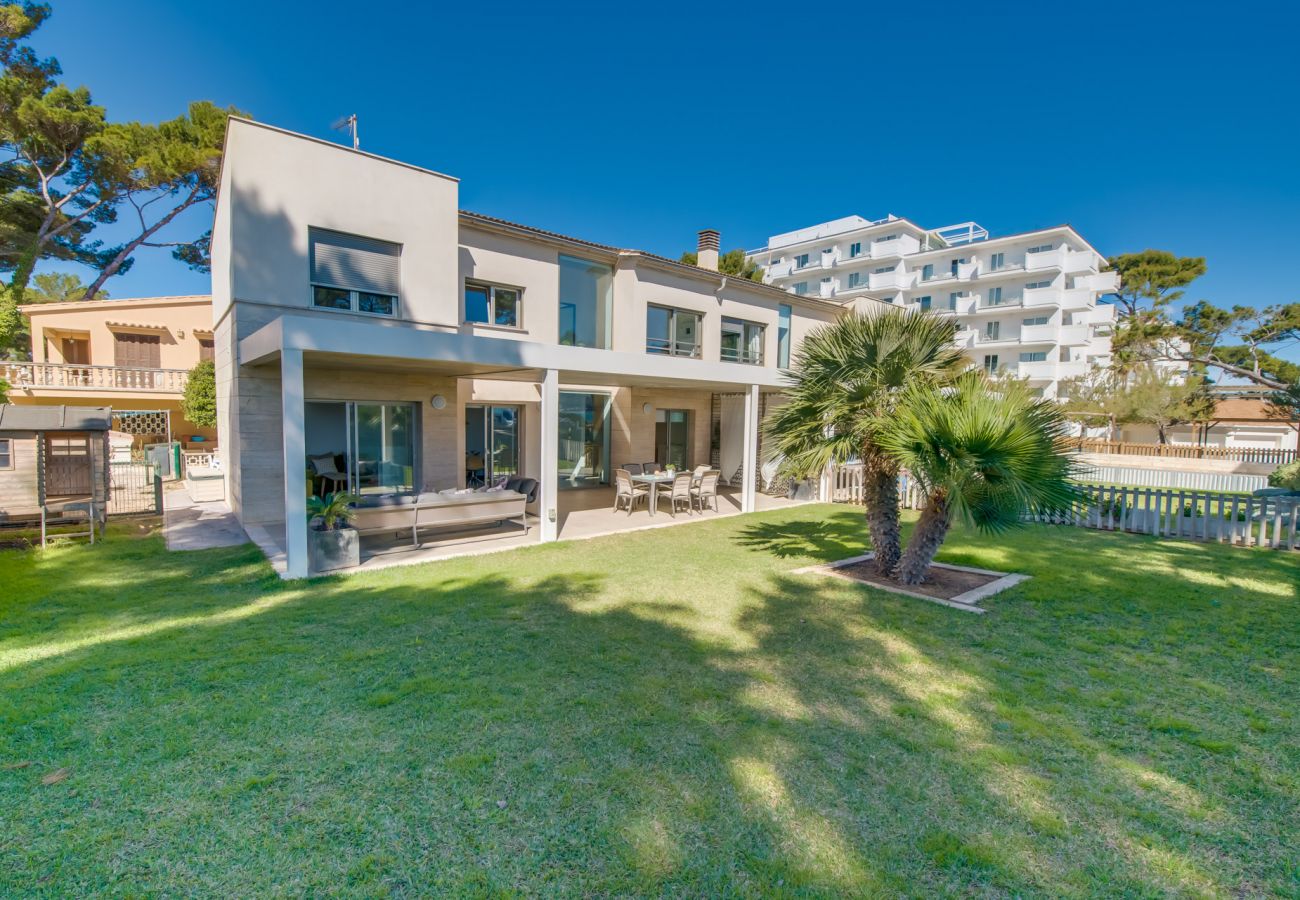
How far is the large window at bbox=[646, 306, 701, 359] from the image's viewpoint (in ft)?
57.0

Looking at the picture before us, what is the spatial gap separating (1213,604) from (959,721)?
5643 mm

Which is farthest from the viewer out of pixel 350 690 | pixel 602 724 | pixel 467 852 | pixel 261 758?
pixel 350 690

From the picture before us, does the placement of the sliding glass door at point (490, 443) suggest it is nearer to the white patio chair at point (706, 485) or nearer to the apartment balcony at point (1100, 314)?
the white patio chair at point (706, 485)

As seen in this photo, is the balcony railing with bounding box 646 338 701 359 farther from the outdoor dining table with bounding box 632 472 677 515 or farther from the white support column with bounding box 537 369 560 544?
the white support column with bounding box 537 369 560 544

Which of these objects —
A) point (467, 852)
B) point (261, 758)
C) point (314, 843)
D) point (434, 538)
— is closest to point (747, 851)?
point (467, 852)

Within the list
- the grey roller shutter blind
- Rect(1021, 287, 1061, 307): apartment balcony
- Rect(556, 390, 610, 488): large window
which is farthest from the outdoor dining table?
Rect(1021, 287, 1061, 307): apartment balcony

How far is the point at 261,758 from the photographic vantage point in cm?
366

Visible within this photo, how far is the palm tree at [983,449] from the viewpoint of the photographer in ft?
21.1

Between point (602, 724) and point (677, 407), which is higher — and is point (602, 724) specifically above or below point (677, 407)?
below

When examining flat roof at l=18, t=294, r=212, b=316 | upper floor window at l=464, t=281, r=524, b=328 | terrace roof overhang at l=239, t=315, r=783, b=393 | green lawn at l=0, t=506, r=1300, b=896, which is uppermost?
flat roof at l=18, t=294, r=212, b=316

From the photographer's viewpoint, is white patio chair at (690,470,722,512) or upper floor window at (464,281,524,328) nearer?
white patio chair at (690,470,722,512)

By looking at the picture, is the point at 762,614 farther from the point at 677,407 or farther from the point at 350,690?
the point at 677,407

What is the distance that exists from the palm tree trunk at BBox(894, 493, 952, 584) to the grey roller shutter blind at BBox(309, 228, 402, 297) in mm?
10930

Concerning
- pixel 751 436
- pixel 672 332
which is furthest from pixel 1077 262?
pixel 751 436
